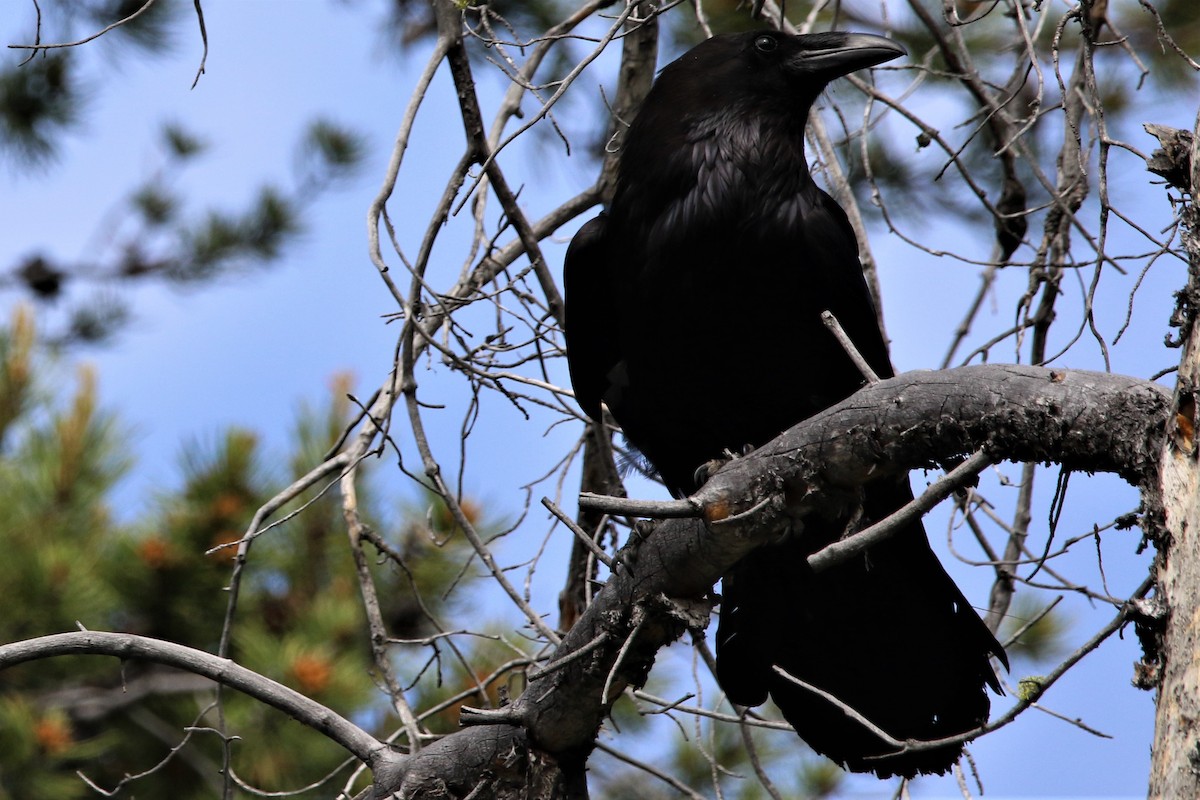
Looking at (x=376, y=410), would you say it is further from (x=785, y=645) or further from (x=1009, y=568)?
(x=1009, y=568)

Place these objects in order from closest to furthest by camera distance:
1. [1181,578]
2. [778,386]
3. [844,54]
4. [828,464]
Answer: [1181,578], [828,464], [778,386], [844,54]

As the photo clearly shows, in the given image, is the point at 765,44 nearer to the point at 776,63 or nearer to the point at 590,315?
the point at 776,63

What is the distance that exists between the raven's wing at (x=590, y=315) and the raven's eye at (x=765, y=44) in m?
0.59

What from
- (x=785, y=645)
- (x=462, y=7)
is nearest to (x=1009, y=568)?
(x=785, y=645)

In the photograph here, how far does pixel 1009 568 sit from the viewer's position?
3273 mm

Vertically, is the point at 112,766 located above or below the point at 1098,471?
above

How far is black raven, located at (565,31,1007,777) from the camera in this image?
278 centimetres

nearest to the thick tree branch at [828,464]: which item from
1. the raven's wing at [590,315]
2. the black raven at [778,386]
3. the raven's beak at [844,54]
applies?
the black raven at [778,386]

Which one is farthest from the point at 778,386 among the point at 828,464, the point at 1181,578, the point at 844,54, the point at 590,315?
the point at 1181,578

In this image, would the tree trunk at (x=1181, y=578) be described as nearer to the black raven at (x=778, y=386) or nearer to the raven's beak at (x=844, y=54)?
the black raven at (x=778, y=386)

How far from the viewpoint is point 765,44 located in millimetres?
3277

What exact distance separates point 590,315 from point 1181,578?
6.09ft

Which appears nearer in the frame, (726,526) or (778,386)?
(726,526)

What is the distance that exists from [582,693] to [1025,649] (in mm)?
3683
